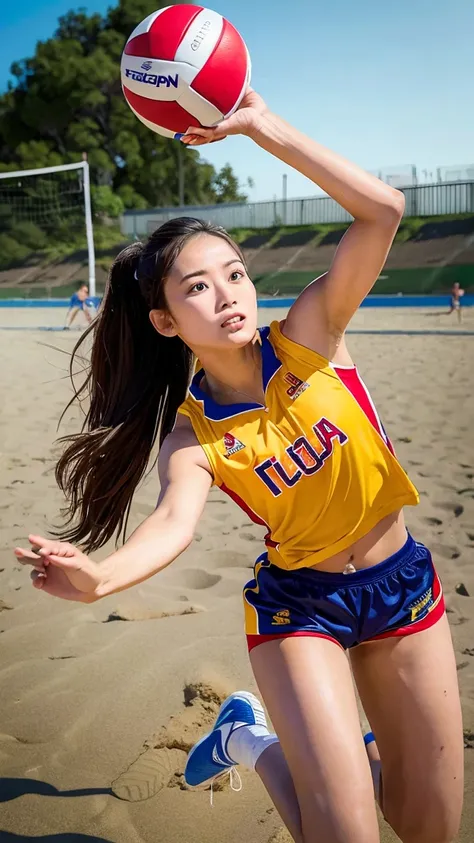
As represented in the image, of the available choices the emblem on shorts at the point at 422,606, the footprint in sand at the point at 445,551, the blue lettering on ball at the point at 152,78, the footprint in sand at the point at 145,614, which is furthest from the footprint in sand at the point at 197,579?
the blue lettering on ball at the point at 152,78

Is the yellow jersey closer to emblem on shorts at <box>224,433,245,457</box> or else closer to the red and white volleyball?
emblem on shorts at <box>224,433,245,457</box>

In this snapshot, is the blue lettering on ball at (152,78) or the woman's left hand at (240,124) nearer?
the woman's left hand at (240,124)

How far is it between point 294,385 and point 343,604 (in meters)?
0.63

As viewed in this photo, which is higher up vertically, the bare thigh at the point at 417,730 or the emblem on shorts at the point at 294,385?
the emblem on shorts at the point at 294,385

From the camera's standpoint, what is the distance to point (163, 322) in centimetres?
252

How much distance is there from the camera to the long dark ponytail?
2715 mm

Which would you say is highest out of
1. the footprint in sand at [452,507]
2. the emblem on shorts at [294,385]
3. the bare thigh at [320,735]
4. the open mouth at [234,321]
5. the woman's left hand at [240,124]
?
the woman's left hand at [240,124]

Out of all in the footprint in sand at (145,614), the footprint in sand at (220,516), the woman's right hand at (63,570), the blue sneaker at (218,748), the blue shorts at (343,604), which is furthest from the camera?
the footprint in sand at (220,516)

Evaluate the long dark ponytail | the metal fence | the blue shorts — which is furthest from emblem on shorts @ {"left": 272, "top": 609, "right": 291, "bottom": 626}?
the metal fence

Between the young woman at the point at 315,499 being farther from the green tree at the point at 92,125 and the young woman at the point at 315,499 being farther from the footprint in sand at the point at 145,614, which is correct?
the green tree at the point at 92,125

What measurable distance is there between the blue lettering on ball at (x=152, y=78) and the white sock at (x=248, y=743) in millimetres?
2009

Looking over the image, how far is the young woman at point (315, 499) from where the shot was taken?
2199 mm

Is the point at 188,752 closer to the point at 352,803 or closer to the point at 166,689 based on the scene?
the point at 166,689

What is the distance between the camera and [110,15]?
52.9 m
